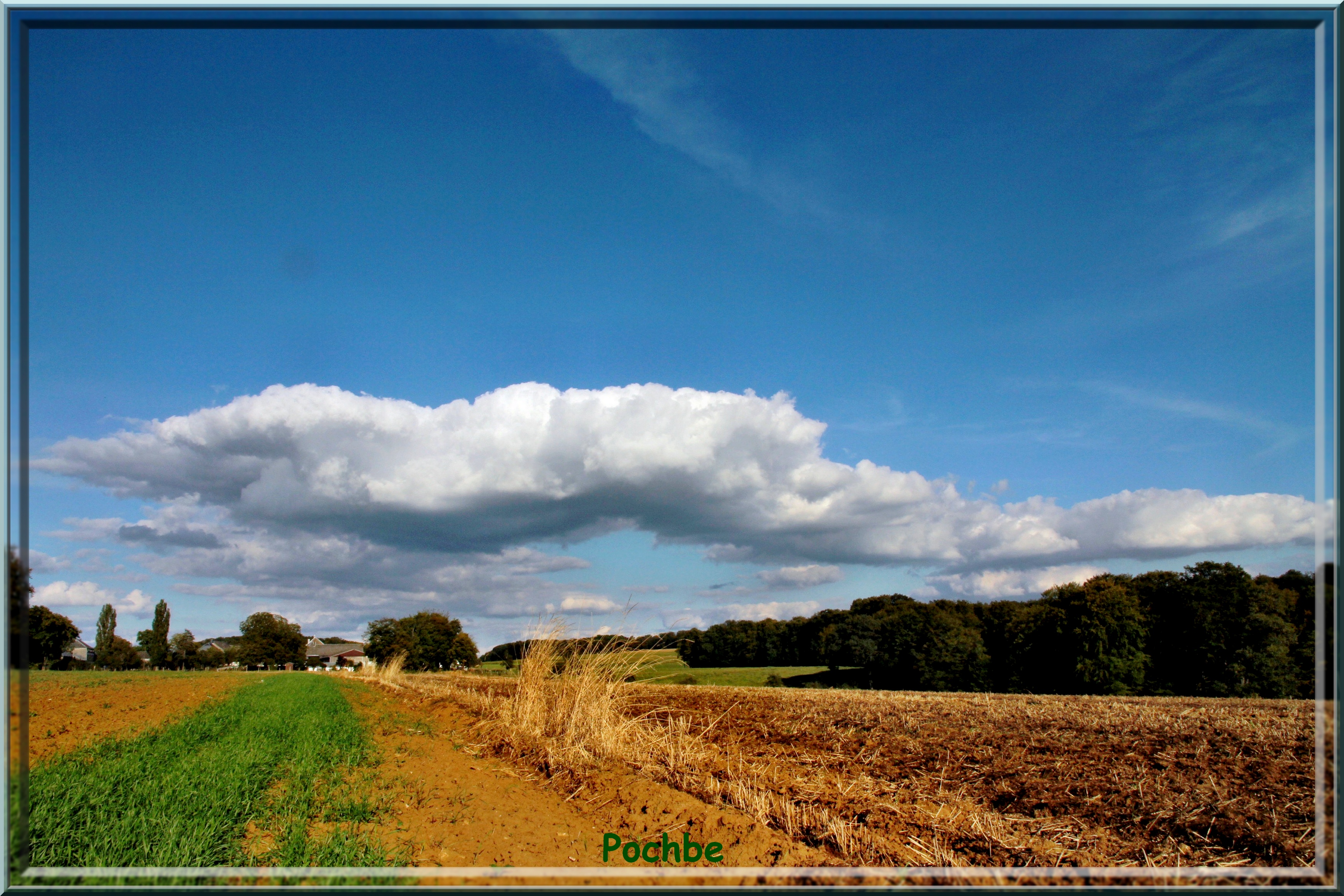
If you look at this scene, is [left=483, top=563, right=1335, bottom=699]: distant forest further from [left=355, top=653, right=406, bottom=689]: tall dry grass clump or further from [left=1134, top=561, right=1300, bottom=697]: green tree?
Result: [left=355, top=653, right=406, bottom=689]: tall dry grass clump

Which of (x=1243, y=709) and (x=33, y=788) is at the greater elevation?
(x=33, y=788)

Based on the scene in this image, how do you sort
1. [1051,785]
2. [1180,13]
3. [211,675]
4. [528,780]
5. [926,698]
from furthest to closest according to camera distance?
[211,675] → [926,698] → [528,780] → [1051,785] → [1180,13]

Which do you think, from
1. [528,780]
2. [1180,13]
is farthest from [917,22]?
[528,780]

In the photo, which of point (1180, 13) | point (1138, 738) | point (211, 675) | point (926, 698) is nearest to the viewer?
point (1180, 13)

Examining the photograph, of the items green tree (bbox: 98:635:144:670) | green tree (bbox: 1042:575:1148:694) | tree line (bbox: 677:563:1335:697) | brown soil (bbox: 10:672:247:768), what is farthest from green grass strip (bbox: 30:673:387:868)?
green tree (bbox: 1042:575:1148:694)

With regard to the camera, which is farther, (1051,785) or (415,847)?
(1051,785)

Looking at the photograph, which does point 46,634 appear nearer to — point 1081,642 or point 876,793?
point 876,793

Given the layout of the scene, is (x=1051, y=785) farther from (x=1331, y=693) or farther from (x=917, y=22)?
(x=917, y=22)
